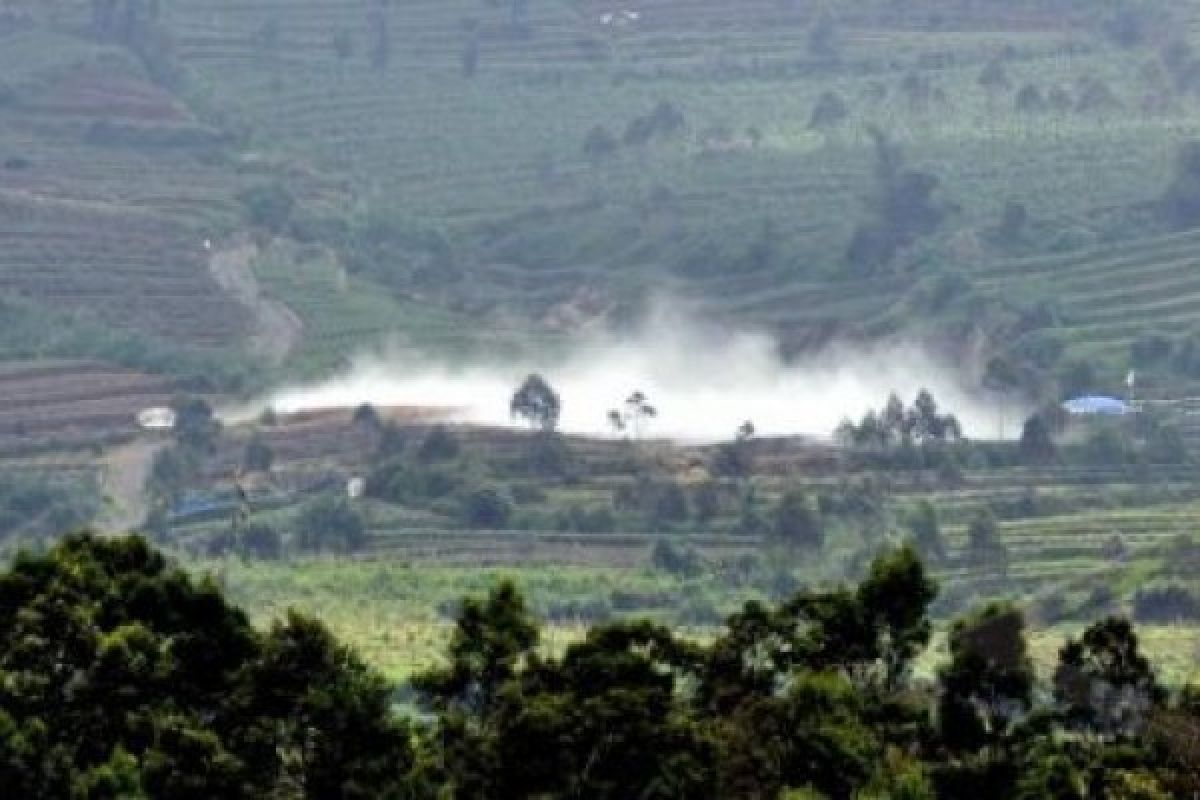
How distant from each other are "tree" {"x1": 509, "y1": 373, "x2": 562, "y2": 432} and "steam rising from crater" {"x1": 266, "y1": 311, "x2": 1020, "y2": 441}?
2.49 m

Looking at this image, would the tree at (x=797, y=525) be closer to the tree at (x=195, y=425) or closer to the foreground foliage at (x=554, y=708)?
the tree at (x=195, y=425)

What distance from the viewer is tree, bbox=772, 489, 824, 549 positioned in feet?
349

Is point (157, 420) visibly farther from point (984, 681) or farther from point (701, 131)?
point (984, 681)

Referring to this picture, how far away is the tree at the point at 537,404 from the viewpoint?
4904 inches

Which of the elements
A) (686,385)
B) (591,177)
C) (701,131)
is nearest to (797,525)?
(686,385)

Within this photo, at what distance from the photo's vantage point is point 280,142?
169 meters

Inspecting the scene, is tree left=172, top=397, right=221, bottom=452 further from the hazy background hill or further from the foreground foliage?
the foreground foliage

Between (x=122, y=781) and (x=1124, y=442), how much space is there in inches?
3228

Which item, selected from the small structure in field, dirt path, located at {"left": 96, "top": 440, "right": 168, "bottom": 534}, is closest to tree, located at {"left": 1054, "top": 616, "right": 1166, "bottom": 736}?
dirt path, located at {"left": 96, "top": 440, "right": 168, "bottom": 534}

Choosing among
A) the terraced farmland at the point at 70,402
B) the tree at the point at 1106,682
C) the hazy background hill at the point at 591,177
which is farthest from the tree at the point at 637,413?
the tree at the point at 1106,682

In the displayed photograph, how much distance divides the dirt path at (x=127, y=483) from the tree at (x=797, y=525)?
2001cm

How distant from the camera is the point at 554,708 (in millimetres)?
42312

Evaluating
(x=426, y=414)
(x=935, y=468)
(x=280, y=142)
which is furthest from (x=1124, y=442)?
(x=280, y=142)

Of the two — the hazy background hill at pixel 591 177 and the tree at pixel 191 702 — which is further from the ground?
the hazy background hill at pixel 591 177
